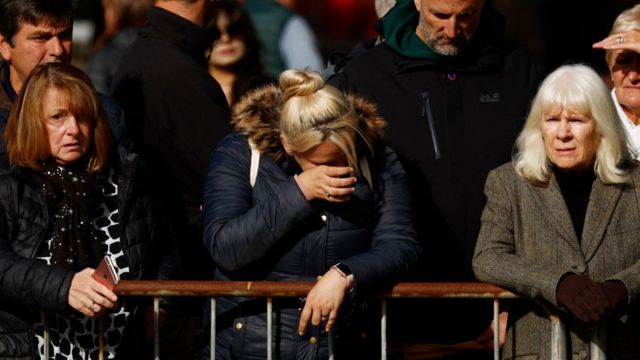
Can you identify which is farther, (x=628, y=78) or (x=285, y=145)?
(x=628, y=78)

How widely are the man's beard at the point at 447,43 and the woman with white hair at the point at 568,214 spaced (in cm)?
69

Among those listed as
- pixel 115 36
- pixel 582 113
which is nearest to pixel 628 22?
pixel 582 113

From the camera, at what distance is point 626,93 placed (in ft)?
20.1

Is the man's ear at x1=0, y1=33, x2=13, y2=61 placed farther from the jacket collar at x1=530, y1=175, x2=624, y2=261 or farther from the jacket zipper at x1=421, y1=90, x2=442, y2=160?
the jacket collar at x1=530, y1=175, x2=624, y2=261

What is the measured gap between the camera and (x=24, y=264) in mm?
5297

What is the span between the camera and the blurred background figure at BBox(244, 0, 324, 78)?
342 inches

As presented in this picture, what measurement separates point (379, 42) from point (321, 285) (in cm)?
184

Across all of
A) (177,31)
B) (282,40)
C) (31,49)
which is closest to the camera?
(31,49)

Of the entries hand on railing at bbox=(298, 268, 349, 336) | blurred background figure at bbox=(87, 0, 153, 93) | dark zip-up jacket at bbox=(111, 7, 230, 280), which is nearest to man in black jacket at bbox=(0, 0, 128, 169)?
dark zip-up jacket at bbox=(111, 7, 230, 280)

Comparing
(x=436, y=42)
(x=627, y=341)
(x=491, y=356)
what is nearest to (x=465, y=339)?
(x=491, y=356)

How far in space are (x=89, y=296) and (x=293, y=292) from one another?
28.1 inches

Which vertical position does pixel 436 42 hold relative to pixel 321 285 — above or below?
above

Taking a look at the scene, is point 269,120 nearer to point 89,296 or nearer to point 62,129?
point 62,129

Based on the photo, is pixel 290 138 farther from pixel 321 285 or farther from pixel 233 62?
pixel 233 62
